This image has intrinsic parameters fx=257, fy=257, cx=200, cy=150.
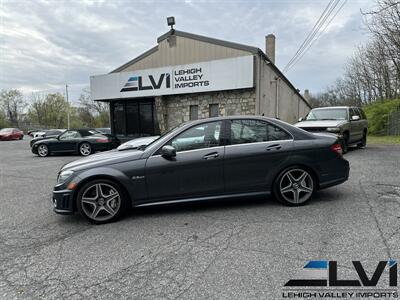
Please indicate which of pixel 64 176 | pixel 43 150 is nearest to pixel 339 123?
pixel 64 176

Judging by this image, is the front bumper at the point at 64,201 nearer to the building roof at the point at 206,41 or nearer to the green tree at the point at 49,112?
the building roof at the point at 206,41

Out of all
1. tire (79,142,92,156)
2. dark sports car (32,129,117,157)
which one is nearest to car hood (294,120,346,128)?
dark sports car (32,129,117,157)

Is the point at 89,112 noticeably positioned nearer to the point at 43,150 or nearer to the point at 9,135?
the point at 9,135

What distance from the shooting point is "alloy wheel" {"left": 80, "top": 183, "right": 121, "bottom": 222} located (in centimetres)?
384

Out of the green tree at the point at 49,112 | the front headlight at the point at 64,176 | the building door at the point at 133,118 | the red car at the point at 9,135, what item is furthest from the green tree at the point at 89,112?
the front headlight at the point at 64,176

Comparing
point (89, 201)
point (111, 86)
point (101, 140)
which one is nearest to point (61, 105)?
point (111, 86)

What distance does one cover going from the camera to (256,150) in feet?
13.5

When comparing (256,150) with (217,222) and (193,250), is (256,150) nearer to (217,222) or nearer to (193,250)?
(217,222)

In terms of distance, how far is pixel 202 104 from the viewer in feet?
49.0

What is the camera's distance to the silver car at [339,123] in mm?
8688

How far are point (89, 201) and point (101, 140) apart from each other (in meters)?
9.72

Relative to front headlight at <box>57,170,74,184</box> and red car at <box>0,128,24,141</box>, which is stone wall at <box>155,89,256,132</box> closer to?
front headlight at <box>57,170,74,184</box>

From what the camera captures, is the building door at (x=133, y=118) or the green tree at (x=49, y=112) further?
the green tree at (x=49, y=112)

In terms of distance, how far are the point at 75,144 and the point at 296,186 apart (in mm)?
11679
